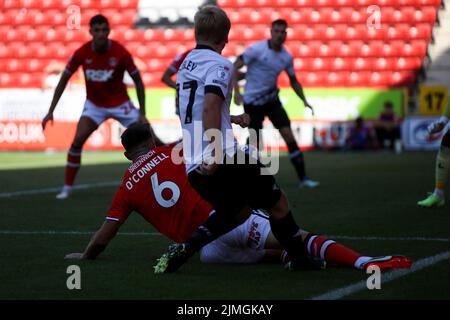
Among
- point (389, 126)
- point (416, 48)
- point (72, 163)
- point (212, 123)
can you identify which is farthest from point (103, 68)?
point (416, 48)

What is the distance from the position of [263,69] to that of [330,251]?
8.30 meters

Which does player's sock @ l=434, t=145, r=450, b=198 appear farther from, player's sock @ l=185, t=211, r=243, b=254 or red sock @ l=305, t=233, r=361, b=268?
player's sock @ l=185, t=211, r=243, b=254

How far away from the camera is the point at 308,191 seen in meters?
13.5

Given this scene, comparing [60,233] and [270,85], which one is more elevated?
[270,85]

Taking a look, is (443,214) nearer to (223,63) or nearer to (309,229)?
(309,229)

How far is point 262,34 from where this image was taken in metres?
27.9

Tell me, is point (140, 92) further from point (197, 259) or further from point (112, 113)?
point (197, 259)

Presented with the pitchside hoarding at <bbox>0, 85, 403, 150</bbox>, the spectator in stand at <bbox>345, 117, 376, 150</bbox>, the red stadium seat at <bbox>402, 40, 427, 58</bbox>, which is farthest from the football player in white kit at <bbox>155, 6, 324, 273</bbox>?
the red stadium seat at <bbox>402, 40, 427, 58</bbox>

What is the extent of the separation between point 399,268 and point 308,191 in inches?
276

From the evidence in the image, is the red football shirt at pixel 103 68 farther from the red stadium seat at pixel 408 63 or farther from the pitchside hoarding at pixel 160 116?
the red stadium seat at pixel 408 63

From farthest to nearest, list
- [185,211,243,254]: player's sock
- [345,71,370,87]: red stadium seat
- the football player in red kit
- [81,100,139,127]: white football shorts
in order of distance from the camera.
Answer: [345,71,370,87]: red stadium seat, [81,100,139,127]: white football shorts, the football player in red kit, [185,211,243,254]: player's sock

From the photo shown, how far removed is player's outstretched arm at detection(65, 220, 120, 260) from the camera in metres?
6.92

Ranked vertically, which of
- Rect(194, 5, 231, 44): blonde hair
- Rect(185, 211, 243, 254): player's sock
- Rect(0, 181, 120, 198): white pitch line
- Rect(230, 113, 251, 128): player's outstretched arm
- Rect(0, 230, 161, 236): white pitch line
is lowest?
Rect(0, 181, 120, 198): white pitch line

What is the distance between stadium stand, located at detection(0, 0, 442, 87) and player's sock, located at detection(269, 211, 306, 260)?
19416 millimetres
